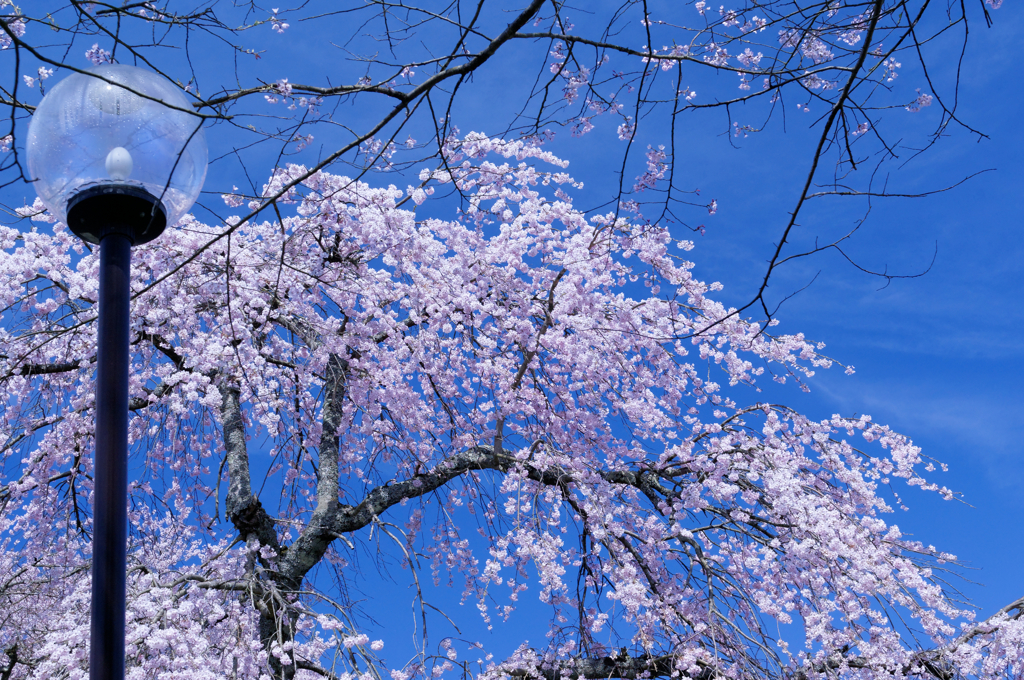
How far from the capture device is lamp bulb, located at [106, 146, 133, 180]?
279 centimetres

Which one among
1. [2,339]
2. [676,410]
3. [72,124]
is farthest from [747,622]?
[2,339]

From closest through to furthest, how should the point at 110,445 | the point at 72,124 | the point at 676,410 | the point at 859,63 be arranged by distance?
1. the point at 110,445
2. the point at 72,124
3. the point at 859,63
4. the point at 676,410

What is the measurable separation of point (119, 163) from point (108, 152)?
0.18ft

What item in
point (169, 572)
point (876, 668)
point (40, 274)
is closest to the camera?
point (876, 668)

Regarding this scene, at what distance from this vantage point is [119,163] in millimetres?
2789

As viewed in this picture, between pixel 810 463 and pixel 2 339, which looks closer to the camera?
pixel 2 339

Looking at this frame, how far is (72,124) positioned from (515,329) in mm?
4669

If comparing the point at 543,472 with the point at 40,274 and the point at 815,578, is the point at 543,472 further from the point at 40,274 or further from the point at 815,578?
the point at 40,274

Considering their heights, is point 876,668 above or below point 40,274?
below

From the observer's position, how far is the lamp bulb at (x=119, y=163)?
2.79 metres

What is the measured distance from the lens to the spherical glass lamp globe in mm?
2781

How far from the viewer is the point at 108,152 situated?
9.14ft

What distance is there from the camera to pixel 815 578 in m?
5.96

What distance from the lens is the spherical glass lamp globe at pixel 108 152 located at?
2781mm
